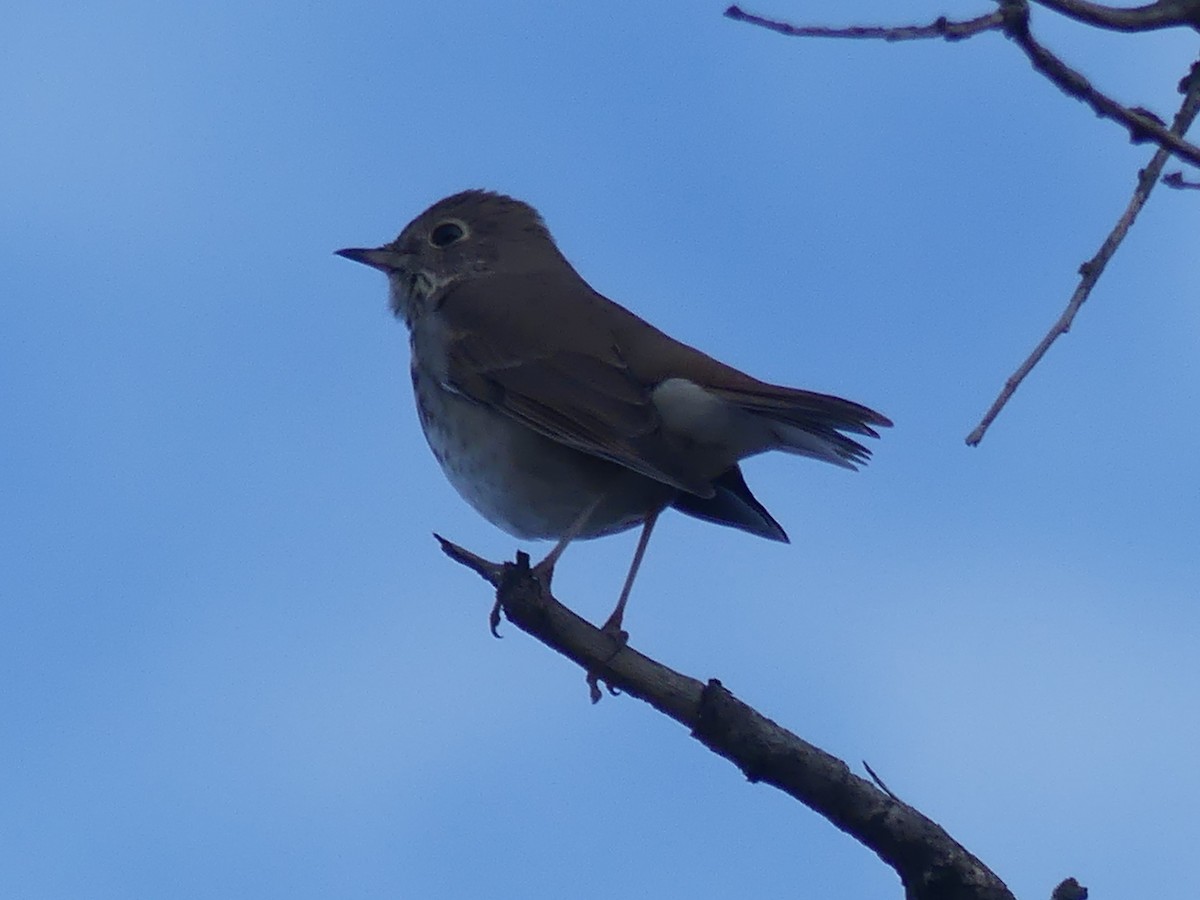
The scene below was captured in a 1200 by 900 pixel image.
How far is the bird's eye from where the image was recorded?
9.87 metres

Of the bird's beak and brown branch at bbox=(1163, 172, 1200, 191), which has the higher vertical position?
the bird's beak

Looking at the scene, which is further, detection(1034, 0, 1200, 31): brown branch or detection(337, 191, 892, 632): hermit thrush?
detection(337, 191, 892, 632): hermit thrush

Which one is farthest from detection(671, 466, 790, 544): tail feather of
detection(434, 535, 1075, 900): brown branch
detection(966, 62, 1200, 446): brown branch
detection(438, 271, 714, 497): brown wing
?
detection(966, 62, 1200, 446): brown branch

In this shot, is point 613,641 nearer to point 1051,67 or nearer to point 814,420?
point 814,420

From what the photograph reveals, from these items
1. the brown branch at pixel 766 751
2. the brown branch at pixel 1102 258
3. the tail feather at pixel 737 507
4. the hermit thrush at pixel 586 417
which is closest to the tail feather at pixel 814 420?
the hermit thrush at pixel 586 417

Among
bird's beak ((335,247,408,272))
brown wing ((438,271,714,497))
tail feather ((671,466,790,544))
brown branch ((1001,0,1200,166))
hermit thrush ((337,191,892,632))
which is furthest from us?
bird's beak ((335,247,408,272))

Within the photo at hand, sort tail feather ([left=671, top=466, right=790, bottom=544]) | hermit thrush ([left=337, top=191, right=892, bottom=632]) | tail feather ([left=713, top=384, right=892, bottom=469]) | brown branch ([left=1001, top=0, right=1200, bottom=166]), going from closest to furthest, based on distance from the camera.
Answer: brown branch ([left=1001, top=0, right=1200, bottom=166])
tail feather ([left=713, top=384, right=892, bottom=469])
hermit thrush ([left=337, top=191, right=892, bottom=632])
tail feather ([left=671, top=466, right=790, bottom=544])

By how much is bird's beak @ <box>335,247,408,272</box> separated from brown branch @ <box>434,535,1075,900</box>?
158 inches

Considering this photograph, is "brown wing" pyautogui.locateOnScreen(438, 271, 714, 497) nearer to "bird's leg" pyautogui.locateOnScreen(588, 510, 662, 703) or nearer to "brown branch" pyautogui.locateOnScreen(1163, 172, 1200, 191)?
"bird's leg" pyautogui.locateOnScreen(588, 510, 662, 703)

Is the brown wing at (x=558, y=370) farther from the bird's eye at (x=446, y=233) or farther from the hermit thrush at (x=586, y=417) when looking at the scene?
the bird's eye at (x=446, y=233)

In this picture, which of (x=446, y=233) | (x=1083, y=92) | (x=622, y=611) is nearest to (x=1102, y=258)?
(x=1083, y=92)

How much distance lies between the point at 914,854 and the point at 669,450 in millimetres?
2495

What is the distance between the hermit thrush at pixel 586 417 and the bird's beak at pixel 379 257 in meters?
0.41

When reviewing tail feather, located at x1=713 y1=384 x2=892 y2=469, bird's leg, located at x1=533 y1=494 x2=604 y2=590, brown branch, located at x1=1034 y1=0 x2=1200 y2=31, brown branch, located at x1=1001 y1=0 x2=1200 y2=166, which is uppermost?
tail feather, located at x1=713 y1=384 x2=892 y2=469
